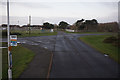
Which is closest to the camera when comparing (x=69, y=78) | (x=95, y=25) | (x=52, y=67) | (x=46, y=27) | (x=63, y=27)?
(x=69, y=78)

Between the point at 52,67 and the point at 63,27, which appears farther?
the point at 63,27

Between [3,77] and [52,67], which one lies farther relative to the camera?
[52,67]

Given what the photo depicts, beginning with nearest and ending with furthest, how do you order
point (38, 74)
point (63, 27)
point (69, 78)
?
point (69, 78) → point (38, 74) → point (63, 27)

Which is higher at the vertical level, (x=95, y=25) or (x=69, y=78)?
(x=95, y=25)

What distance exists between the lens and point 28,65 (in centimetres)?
1196

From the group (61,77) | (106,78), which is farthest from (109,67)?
(61,77)

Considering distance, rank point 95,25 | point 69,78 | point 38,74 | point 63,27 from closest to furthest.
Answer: point 69,78
point 38,74
point 95,25
point 63,27

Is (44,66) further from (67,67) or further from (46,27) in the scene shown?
(46,27)

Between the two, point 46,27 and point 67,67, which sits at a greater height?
point 46,27

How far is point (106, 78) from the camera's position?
9.18 metres

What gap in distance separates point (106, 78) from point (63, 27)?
120135 mm

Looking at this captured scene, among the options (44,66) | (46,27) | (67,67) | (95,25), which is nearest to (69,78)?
(67,67)

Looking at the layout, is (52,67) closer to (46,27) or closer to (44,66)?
(44,66)

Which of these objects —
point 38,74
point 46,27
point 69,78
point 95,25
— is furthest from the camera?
point 46,27
